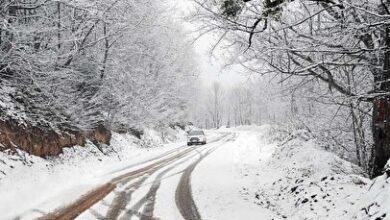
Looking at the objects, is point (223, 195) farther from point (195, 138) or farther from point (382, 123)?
point (195, 138)

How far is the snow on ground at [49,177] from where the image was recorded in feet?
32.9

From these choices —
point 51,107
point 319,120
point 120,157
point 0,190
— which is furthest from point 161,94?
point 0,190

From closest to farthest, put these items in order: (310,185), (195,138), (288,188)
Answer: (310,185)
(288,188)
(195,138)

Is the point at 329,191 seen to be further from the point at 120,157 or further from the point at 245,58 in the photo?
the point at 120,157

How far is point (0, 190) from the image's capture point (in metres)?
10.7

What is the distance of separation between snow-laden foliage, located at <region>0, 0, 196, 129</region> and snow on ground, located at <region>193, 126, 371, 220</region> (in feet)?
13.9

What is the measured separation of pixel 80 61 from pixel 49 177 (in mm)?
7087

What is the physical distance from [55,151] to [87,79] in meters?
5.49

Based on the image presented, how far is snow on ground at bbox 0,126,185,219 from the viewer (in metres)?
10.0

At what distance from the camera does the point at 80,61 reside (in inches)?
739

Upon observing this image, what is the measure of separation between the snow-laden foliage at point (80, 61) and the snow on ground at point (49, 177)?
160cm

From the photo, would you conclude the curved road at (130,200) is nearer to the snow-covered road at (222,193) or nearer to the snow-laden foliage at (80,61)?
the snow-covered road at (222,193)

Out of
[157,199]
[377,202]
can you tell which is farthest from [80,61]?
[377,202]

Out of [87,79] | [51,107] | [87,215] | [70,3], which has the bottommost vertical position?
[87,215]
